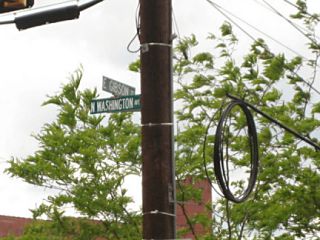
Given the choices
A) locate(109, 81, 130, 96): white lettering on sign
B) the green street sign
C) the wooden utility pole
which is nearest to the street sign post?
locate(109, 81, 130, 96): white lettering on sign

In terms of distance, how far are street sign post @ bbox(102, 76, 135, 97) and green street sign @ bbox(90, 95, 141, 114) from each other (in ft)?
1.09

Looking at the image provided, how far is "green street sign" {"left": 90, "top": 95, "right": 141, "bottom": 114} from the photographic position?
402 inches

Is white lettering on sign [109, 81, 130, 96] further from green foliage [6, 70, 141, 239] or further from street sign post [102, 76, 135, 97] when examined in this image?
green foliage [6, 70, 141, 239]

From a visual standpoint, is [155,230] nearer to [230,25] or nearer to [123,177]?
[123,177]

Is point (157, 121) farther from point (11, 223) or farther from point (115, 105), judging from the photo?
point (11, 223)

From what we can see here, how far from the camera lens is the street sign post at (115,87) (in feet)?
36.0

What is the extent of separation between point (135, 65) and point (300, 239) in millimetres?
6292

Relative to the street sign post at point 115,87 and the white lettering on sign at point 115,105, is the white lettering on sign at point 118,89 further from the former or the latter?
the white lettering on sign at point 115,105

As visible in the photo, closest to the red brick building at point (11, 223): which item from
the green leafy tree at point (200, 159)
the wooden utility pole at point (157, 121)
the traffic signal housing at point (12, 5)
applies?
the green leafy tree at point (200, 159)

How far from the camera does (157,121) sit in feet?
28.8

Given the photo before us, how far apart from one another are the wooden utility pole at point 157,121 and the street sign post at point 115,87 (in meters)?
1.88

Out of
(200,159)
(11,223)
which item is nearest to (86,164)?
(200,159)

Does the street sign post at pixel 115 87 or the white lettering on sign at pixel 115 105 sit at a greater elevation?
the street sign post at pixel 115 87

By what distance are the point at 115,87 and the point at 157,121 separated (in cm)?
239
